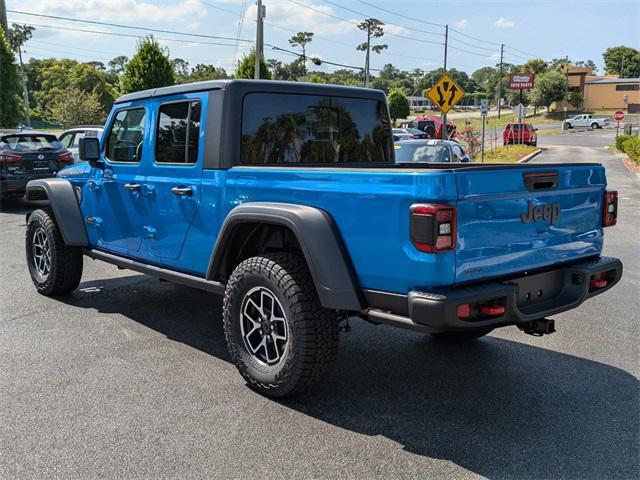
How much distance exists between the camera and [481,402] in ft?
12.9

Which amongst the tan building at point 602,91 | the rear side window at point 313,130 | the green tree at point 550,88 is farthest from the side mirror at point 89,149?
the tan building at point 602,91

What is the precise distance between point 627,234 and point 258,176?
8.57 metres

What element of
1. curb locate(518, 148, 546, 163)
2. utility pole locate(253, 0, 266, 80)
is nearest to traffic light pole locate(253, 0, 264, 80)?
utility pole locate(253, 0, 266, 80)

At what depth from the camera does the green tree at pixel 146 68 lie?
2352 cm

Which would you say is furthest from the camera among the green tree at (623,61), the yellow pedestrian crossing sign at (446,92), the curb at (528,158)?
the green tree at (623,61)

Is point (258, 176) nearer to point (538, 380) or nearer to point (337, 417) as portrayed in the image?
point (337, 417)

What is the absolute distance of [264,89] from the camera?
4.54m

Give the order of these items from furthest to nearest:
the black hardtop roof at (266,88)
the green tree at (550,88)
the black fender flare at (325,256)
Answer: the green tree at (550,88) < the black hardtop roof at (266,88) < the black fender flare at (325,256)

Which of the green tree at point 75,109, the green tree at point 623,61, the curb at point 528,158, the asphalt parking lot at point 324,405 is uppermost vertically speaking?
the green tree at point 623,61

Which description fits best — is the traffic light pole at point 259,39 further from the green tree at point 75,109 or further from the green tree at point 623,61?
the green tree at point 623,61

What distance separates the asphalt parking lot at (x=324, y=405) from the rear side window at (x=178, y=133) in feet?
4.94

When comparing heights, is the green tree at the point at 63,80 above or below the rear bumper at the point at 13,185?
above

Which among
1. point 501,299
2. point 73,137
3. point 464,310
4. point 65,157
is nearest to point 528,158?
point 73,137

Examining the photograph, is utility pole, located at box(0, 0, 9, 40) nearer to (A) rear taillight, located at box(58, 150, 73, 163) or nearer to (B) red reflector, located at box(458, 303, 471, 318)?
(A) rear taillight, located at box(58, 150, 73, 163)
